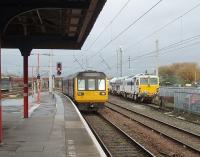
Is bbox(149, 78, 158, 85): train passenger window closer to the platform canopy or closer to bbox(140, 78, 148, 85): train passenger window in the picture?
bbox(140, 78, 148, 85): train passenger window

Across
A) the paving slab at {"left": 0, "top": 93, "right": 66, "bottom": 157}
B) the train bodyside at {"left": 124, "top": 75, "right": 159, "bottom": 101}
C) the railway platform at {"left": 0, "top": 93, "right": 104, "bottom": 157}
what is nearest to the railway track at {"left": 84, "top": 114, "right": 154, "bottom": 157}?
the railway platform at {"left": 0, "top": 93, "right": 104, "bottom": 157}

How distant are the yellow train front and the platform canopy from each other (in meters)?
6.35

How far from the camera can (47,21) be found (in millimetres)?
18031

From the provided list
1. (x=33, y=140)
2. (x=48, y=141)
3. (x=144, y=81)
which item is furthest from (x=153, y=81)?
(x=48, y=141)

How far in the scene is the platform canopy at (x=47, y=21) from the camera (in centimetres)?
1247

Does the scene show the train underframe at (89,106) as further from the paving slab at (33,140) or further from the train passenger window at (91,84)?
the paving slab at (33,140)

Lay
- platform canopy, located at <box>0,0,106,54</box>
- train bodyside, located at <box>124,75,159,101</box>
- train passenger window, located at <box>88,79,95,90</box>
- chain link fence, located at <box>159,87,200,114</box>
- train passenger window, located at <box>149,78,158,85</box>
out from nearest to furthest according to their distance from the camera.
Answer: platform canopy, located at <box>0,0,106,54</box> < chain link fence, located at <box>159,87,200,114</box> < train passenger window, located at <box>88,79,95,90</box> < train bodyside, located at <box>124,75,159,101</box> < train passenger window, located at <box>149,78,158,85</box>

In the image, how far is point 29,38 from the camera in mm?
20406

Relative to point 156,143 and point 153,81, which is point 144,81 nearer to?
point 153,81

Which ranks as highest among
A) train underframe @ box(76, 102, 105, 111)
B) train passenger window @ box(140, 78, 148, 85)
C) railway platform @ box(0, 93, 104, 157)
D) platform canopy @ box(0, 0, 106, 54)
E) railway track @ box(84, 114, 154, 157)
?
platform canopy @ box(0, 0, 106, 54)

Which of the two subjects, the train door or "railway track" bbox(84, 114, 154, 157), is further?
the train door

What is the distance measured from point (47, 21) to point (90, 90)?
12.3 metres

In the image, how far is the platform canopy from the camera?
40.9ft

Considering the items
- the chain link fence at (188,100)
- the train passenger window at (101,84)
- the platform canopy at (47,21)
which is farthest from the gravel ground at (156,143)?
the train passenger window at (101,84)
